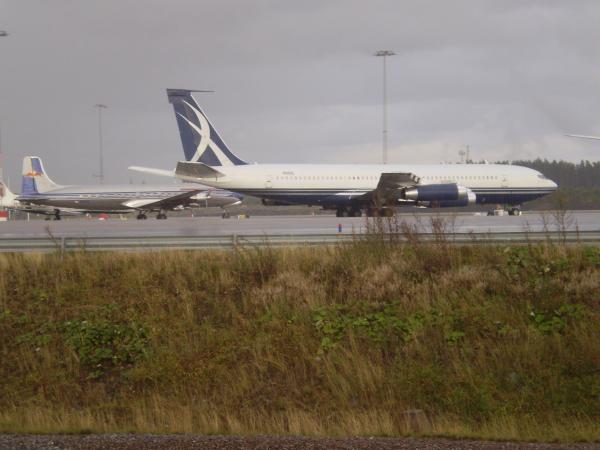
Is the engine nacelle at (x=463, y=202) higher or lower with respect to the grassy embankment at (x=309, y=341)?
higher

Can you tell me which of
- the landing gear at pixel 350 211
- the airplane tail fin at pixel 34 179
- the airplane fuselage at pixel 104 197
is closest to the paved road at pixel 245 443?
the landing gear at pixel 350 211

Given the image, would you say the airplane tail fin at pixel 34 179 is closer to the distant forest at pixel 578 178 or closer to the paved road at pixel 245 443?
the distant forest at pixel 578 178

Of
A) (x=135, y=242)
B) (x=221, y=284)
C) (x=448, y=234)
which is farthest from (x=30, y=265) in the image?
(x=448, y=234)

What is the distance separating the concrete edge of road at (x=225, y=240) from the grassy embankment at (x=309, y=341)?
0.40m

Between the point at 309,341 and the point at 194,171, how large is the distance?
66.5 feet

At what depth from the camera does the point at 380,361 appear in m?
9.06

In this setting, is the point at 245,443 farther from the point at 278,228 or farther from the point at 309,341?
the point at 278,228

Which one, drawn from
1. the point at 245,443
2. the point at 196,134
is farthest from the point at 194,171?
the point at 245,443

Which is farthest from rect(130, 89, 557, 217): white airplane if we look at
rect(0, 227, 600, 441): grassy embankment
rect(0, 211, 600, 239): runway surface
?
rect(0, 227, 600, 441): grassy embankment

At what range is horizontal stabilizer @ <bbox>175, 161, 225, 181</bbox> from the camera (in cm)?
2825

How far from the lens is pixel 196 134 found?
102 ft

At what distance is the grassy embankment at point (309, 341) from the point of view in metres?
8.17

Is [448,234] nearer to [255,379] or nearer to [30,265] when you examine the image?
[255,379]

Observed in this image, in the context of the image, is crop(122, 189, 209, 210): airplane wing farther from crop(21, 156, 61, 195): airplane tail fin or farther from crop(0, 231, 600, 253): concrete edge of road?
crop(0, 231, 600, 253): concrete edge of road
